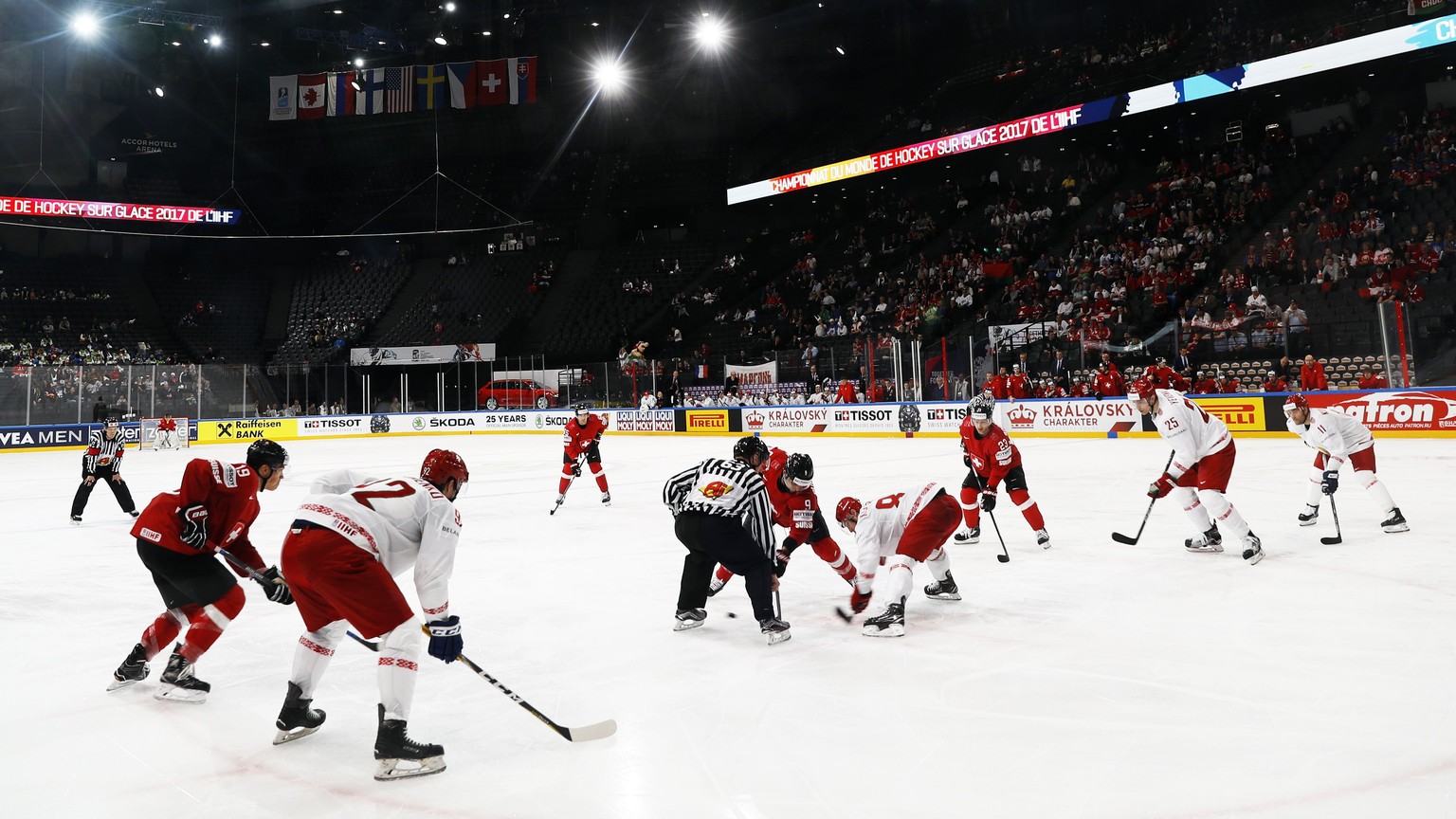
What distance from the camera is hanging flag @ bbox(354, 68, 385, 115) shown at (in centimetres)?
3256

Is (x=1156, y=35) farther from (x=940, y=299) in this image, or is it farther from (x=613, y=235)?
(x=613, y=235)

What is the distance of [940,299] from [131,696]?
931 inches

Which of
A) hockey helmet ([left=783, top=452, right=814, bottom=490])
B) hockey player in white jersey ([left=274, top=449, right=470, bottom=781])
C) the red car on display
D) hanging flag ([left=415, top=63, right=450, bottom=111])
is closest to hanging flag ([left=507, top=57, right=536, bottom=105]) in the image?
hanging flag ([left=415, top=63, right=450, bottom=111])

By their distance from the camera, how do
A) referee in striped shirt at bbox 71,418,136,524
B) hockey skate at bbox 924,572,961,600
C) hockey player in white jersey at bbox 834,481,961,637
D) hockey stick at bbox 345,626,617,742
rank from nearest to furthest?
1. hockey stick at bbox 345,626,617,742
2. hockey player in white jersey at bbox 834,481,961,637
3. hockey skate at bbox 924,572,961,600
4. referee in striped shirt at bbox 71,418,136,524

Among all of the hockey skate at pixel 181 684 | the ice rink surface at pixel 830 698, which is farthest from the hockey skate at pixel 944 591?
the hockey skate at pixel 181 684

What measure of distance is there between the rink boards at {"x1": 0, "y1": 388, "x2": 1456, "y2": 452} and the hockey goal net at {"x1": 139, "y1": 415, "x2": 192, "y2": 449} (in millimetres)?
455

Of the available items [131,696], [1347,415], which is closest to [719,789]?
[131,696]

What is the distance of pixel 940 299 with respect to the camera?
2556 centimetres

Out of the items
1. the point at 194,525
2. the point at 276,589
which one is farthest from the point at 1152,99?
the point at 194,525

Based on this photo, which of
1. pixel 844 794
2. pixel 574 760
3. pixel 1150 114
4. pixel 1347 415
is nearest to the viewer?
pixel 844 794

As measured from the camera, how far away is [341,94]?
3278 centimetres

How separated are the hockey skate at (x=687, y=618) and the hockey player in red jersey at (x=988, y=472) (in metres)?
3.17

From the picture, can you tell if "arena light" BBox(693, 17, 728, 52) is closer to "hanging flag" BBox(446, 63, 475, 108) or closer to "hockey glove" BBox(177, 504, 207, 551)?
"hanging flag" BBox(446, 63, 475, 108)

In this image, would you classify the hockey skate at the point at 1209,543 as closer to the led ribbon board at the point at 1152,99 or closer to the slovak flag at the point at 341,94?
the led ribbon board at the point at 1152,99
